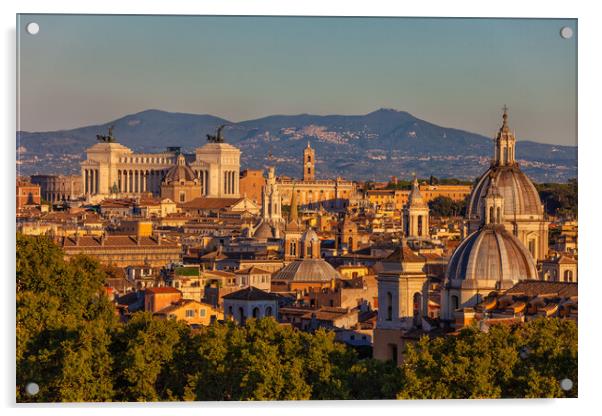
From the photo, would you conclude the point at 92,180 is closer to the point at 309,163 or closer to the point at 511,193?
the point at 309,163

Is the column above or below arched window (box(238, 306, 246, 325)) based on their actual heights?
above

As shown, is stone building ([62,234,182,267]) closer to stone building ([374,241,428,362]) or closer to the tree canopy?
stone building ([374,241,428,362])

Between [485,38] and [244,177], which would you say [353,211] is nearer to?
[244,177]

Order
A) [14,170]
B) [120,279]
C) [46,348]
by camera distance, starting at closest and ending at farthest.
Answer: [14,170] < [46,348] < [120,279]

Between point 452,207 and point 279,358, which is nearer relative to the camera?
point 279,358

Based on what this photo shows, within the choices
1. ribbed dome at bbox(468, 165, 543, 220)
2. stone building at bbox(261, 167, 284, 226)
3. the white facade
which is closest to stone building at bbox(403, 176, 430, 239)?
stone building at bbox(261, 167, 284, 226)

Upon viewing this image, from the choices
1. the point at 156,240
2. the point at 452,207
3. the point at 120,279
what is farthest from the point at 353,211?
the point at 120,279
